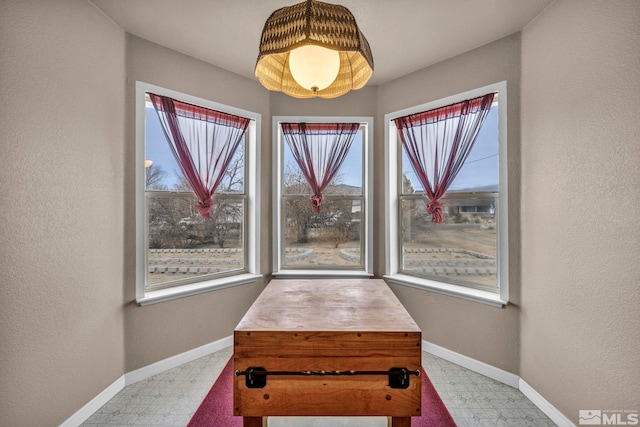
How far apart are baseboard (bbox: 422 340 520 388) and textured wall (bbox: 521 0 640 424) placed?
110 millimetres

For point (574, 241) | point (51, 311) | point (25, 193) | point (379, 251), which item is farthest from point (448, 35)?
point (51, 311)

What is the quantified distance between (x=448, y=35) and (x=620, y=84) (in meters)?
1.16

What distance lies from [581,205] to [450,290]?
1.15m

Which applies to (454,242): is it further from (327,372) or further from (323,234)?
(327,372)

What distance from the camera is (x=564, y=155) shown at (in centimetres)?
169

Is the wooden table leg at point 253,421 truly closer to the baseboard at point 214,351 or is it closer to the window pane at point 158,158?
the baseboard at point 214,351

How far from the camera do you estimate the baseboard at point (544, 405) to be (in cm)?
166

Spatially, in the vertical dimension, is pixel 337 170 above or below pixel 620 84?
below

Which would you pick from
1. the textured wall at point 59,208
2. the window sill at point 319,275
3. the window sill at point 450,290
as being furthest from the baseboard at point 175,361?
the window sill at point 450,290

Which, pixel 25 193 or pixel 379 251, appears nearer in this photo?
pixel 25 193

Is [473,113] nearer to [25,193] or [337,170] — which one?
[337,170]

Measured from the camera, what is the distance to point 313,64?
1168mm

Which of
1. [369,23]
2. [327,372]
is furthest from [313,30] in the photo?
[327,372]

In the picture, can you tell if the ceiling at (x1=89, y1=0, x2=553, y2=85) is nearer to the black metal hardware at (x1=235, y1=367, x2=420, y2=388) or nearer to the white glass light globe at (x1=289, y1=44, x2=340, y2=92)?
the white glass light globe at (x1=289, y1=44, x2=340, y2=92)
